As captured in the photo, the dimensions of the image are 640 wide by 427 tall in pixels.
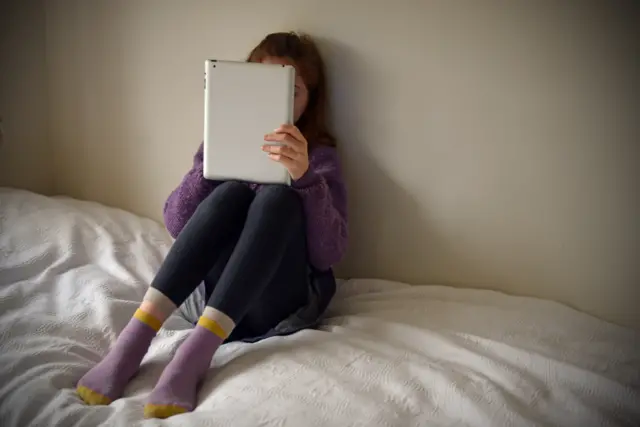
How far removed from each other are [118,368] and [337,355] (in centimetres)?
33

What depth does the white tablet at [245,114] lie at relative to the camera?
88cm

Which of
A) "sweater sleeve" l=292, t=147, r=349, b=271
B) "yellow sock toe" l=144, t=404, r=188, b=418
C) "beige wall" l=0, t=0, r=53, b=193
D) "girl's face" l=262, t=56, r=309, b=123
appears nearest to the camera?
"yellow sock toe" l=144, t=404, r=188, b=418

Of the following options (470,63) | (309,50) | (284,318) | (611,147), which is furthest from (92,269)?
(611,147)

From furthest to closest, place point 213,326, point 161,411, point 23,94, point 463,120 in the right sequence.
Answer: point 23,94
point 463,120
point 213,326
point 161,411

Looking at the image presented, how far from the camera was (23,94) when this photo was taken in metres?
1.38

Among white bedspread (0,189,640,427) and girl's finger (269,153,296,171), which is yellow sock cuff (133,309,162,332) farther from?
girl's finger (269,153,296,171)

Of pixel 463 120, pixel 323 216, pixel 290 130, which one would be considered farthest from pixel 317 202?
pixel 463 120

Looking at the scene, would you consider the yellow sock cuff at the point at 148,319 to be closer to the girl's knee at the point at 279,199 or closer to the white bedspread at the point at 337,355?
the white bedspread at the point at 337,355

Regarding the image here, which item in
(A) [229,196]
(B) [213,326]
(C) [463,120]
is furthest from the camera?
(C) [463,120]

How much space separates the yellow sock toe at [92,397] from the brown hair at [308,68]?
2.04 feet

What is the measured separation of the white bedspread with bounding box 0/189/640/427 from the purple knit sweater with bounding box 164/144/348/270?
0.14 metres

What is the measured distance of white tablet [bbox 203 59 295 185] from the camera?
0.88m

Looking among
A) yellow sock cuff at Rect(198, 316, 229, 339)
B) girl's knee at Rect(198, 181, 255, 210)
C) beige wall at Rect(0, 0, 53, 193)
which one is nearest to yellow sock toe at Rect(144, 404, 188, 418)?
yellow sock cuff at Rect(198, 316, 229, 339)

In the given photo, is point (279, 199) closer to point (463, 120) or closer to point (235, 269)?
point (235, 269)
